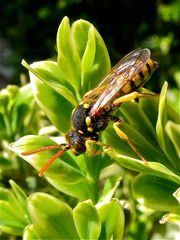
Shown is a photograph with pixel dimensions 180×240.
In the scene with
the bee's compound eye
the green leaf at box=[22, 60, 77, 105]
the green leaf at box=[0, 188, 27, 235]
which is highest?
the green leaf at box=[22, 60, 77, 105]

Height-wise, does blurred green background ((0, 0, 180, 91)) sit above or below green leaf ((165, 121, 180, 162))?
below

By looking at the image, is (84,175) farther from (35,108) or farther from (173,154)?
(35,108)

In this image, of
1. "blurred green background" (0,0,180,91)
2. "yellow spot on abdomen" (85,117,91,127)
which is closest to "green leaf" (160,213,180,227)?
"yellow spot on abdomen" (85,117,91,127)

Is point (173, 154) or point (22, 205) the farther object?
point (22, 205)

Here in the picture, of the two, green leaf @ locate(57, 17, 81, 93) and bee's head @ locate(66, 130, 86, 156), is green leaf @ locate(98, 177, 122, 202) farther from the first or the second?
green leaf @ locate(57, 17, 81, 93)

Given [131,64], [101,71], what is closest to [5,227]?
[101,71]

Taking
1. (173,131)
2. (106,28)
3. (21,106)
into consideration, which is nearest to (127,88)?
(21,106)

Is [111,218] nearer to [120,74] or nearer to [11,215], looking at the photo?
[11,215]
